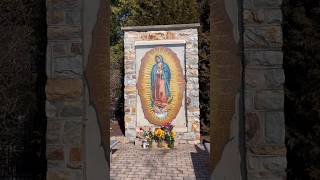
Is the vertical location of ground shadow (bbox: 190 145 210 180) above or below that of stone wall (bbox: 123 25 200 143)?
below

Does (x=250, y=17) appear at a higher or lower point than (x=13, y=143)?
higher

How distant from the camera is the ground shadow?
6.64 meters

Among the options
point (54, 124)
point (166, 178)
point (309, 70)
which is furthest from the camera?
point (166, 178)

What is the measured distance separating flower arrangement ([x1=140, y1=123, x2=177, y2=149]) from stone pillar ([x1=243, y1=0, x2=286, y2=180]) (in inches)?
273

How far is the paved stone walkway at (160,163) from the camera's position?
21.9ft

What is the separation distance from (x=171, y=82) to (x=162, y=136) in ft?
5.93

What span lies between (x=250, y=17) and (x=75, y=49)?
1.63m

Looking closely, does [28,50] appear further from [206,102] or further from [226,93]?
[206,102]

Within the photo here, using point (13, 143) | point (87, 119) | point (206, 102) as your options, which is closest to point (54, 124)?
point (87, 119)

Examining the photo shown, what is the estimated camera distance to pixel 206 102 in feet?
38.4

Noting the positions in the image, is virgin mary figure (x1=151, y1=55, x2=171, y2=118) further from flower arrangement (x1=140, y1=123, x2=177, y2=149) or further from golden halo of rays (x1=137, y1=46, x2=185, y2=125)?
flower arrangement (x1=140, y1=123, x2=177, y2=149)

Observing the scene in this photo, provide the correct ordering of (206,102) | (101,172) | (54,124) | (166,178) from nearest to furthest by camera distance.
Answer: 1. (54,124)
2. (101,172)
3. (166,178)
4. (206,102)

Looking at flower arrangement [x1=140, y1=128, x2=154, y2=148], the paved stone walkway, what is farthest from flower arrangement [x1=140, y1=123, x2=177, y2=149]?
the paved stone walkway

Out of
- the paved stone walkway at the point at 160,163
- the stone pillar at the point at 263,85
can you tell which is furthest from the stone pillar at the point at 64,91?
the paved stone walkway at the point at 160,163
